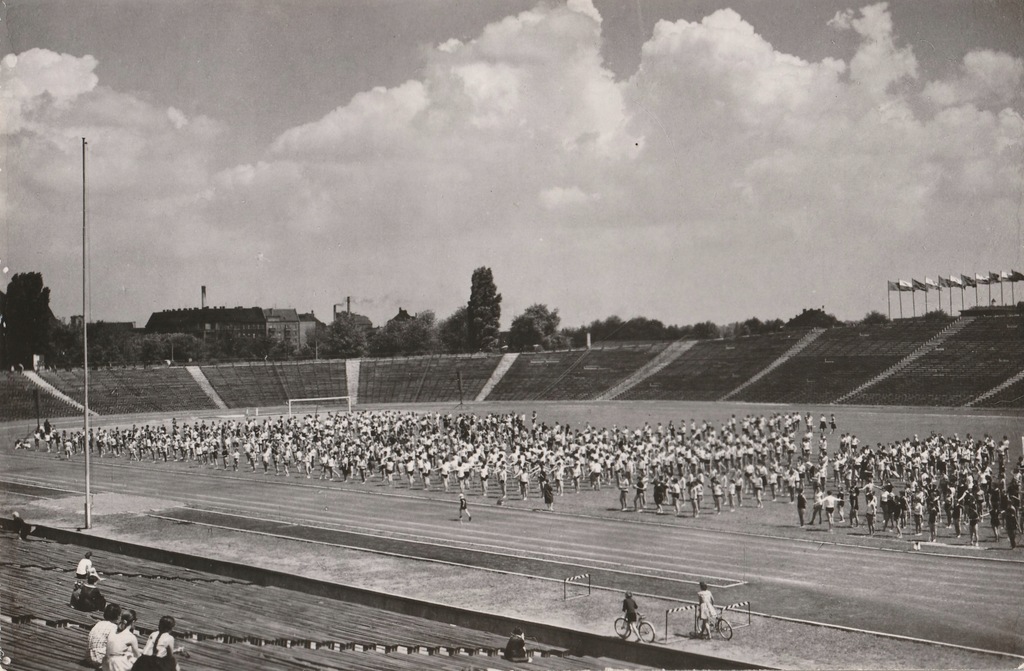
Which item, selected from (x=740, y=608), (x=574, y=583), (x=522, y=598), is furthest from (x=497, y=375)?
(x=740, y=608)

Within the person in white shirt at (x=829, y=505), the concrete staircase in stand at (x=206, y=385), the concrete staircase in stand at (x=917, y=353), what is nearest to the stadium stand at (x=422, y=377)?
the concrete staircase in stand at (x=206, y=385)

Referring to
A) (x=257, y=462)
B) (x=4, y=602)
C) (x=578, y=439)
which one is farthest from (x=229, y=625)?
(x=257, y=462)

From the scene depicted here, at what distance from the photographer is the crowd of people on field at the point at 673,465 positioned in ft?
86.9

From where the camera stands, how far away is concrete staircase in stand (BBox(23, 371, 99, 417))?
78.2 m

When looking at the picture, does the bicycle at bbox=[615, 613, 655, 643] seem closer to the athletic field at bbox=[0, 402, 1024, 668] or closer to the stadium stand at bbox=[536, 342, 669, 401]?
the athletic field at bbox=[0, 402, 1024, 668]

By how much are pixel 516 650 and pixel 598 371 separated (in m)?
73.5

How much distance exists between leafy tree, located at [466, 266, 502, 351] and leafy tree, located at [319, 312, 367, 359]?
71.4 ft

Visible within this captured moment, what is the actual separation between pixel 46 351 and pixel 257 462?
3914 centimetres

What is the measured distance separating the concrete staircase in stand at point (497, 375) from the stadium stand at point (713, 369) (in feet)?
49.8

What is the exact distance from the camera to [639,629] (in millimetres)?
16703

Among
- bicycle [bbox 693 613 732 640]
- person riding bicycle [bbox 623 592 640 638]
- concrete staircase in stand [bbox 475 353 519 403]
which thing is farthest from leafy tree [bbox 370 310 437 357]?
person riding bicycle [bbox 623 592 640 638]

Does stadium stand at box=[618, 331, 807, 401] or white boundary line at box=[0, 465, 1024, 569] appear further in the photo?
stadium stand at box=[618, 331, 807, 401]

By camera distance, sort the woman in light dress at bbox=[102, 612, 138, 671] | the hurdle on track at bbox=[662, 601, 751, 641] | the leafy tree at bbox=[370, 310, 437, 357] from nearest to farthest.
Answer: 1. the woman in light dress at bbox=[102, 612, 138, 671]
2. the hurdle on track at bbox=[662, 601, 751, 641]
3. the leafy tree at bbox=[370, 310, 437, 357]

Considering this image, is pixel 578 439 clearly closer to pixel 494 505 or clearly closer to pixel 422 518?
pixel 494 505
